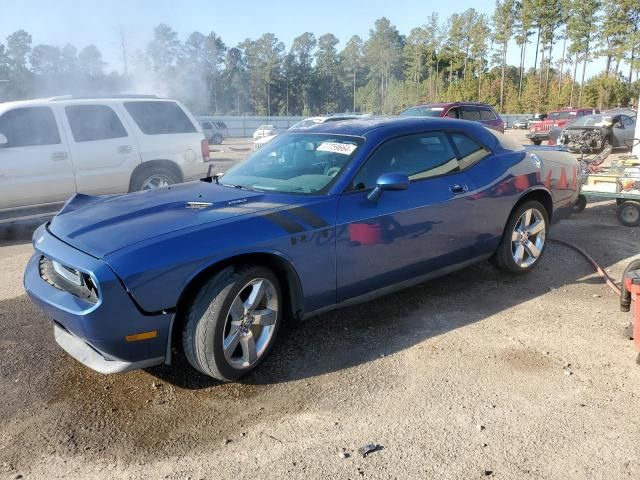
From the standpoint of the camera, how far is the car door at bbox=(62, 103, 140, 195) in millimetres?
7012

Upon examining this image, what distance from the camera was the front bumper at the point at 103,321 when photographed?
2.60 m

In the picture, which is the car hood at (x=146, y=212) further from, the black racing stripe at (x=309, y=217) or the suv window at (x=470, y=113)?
the suv window at (x=470, y=113)

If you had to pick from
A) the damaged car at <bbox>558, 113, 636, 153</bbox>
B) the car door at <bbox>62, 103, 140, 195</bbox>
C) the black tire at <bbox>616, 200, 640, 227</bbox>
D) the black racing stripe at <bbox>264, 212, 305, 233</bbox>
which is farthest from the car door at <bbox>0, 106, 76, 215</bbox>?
the damaged car at <bbox>558, 113, 636, 153</bbox>

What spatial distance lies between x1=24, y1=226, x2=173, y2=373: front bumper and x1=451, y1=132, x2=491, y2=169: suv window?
2.73m

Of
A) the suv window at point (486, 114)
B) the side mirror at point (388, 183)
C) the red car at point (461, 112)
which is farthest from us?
the suv window at point (486, 114)

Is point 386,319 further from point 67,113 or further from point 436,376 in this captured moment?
point 67,113

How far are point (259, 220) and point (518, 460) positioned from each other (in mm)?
1837

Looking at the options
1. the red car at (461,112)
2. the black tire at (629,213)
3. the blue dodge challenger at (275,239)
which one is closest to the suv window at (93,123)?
the blue dodge challenger at (275,239)

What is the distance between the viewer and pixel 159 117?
782cm

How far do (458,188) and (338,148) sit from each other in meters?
1.03

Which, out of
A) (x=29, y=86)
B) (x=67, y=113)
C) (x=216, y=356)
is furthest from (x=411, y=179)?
(x=29, y=86)

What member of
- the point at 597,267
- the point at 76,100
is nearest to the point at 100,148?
the point at 76,100

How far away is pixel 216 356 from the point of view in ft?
9.45

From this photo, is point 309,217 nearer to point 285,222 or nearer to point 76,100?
point 285,222
